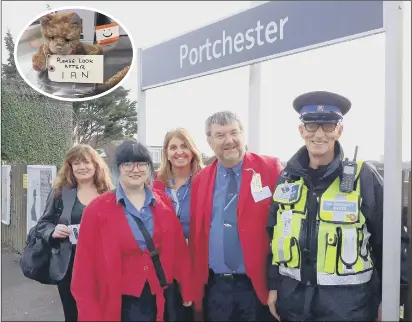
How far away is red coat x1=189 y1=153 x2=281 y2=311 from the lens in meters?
1.49

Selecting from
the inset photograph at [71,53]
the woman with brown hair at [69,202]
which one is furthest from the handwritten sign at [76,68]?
the woman with brown hair at [69,202]

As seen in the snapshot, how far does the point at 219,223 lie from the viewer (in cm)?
152

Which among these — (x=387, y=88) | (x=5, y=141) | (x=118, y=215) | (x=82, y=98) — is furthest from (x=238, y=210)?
(x=5, y=141)

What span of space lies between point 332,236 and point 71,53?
3.59 feet

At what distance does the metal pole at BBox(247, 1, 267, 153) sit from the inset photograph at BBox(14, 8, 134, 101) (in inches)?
19.8

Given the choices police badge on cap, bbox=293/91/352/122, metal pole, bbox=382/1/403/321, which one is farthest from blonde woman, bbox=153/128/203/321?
metal pole, bbox=382/1/403/321

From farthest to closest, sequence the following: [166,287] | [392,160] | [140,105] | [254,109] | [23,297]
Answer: [140,105] → [23,297] → [254,109] → [166,287] → [392,160]

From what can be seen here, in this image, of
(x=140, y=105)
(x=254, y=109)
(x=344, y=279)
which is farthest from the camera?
(x=140, y=105)

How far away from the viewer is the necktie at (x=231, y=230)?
1505 millimetres

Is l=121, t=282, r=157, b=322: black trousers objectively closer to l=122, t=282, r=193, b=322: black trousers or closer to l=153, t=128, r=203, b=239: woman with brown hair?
l=122, t=282, r=193, b=322: black trousers

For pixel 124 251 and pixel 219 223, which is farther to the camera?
pixel 219 223

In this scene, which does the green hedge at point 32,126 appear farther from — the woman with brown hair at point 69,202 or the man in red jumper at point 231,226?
the man in red jumper at point 231,226

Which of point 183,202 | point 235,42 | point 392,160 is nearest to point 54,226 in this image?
point 183,202

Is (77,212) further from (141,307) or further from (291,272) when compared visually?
(291,272)
